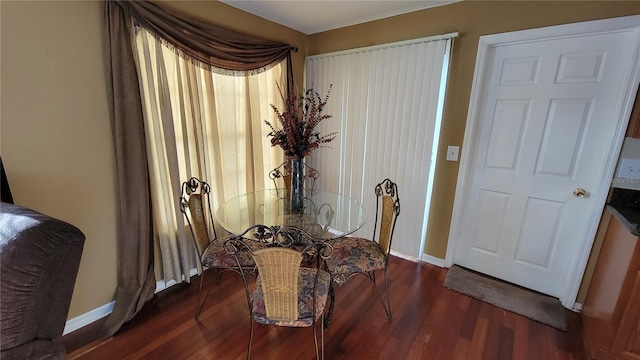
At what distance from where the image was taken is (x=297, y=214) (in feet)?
6.81

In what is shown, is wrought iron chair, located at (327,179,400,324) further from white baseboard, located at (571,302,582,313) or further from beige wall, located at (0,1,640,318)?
white baseboard, located at (571,302,582,313)

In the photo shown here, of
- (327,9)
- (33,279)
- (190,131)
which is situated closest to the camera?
(33,279)

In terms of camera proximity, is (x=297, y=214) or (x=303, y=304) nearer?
(x=303, y=304)

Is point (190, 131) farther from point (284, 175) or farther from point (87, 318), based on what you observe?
point (87, 318)

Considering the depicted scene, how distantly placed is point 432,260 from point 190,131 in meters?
2.53

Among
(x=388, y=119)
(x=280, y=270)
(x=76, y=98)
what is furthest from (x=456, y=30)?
(x=76, y=98)

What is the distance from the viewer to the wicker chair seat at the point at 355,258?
5.78ft

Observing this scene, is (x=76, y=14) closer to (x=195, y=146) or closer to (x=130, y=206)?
(x=195, y=146)

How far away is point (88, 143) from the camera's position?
1649mm

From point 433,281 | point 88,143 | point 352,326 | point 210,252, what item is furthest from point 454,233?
point 88,143

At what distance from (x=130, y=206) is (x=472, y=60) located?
2840mm

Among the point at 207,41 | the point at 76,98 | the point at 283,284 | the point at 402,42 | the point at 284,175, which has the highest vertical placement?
the point at 402,42

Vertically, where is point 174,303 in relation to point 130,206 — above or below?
below

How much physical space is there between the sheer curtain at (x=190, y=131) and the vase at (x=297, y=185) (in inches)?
26.6
